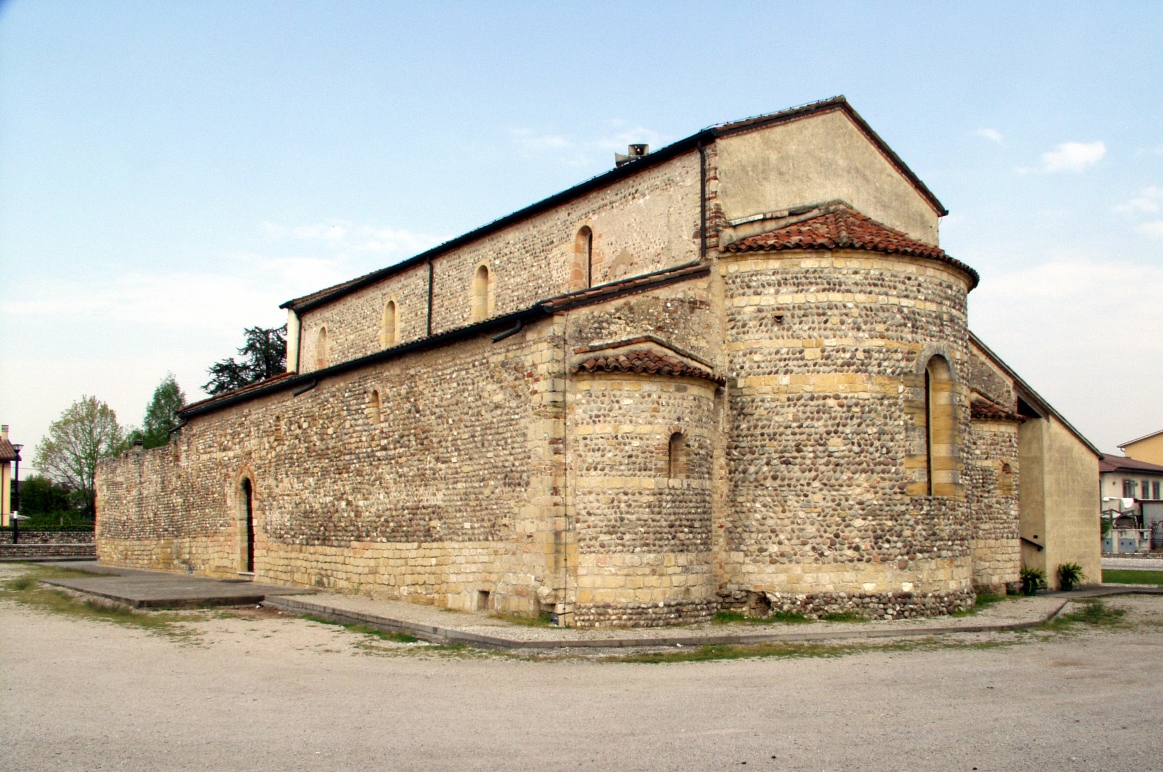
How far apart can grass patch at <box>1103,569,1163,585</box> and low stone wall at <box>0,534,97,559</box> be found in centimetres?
3535

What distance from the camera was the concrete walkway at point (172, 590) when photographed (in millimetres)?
17297

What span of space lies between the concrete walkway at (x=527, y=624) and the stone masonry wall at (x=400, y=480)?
696 mm

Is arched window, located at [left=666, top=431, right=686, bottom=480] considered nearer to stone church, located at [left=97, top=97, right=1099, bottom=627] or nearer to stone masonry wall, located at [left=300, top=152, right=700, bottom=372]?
stone church, located at [left=97, top=97, right=1099, bottom=627]

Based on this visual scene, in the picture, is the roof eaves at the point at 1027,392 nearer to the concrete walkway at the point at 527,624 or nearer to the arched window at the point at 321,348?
the concrete walkway at the point at 527,624

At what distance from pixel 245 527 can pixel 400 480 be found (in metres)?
7.96

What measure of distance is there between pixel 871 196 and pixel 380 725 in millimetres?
14776

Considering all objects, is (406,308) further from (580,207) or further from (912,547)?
(912,547)

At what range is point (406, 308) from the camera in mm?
24641

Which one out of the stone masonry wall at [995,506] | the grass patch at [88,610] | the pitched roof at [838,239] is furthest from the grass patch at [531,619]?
the stone masonry wall at [995,506]

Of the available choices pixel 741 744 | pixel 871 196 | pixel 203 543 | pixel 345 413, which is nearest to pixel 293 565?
pixel 345 413

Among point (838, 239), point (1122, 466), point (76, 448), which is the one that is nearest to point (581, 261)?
point (838, 239)

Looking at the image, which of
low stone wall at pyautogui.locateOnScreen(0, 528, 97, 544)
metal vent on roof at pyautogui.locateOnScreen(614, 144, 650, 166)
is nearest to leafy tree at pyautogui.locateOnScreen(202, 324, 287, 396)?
low stone wall at pyautogui.locateOnScreen(0, 528, 97, 544)

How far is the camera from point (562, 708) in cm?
865

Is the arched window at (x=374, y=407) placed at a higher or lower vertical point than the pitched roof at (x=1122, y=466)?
higher
